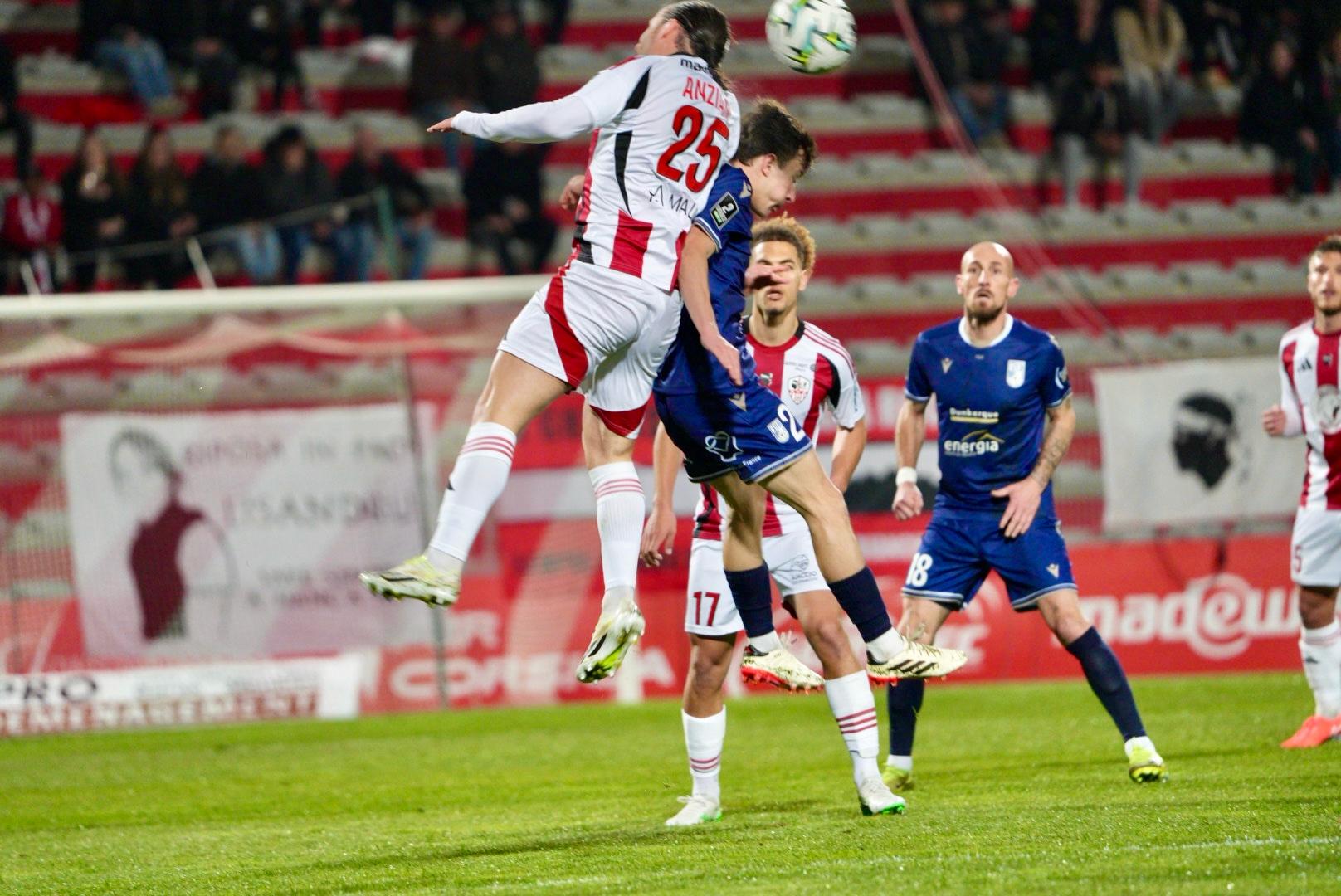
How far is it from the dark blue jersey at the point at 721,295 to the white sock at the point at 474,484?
2.17 feet

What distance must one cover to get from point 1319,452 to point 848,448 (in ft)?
10.1

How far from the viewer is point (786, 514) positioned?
7004 mm

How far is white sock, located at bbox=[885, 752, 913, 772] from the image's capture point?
725 centimetres

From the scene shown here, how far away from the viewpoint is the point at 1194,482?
13156 mm

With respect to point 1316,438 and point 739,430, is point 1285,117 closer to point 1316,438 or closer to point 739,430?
point 1316,438

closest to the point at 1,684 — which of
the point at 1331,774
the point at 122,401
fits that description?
the point at 122,401

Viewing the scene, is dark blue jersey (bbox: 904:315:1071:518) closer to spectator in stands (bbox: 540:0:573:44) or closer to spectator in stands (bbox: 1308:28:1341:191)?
spectator in stands (bbox: 1308:28:1341:191)

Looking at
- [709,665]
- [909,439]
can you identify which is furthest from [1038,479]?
[709,665]

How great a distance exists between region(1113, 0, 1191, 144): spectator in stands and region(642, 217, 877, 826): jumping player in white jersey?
10.6 m

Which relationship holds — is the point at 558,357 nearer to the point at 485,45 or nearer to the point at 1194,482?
the point at 1194,482

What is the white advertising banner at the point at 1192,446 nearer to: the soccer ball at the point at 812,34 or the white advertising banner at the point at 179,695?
the white advertising banner at the point at 179,695

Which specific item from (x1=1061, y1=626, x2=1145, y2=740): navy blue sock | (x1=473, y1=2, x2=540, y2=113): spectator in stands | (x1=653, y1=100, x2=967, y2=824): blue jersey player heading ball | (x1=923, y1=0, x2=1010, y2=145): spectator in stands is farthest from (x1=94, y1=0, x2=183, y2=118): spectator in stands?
(x1=1061, y1=626, x2=1145, y2=740): navy blue sock

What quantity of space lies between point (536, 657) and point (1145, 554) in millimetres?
4607

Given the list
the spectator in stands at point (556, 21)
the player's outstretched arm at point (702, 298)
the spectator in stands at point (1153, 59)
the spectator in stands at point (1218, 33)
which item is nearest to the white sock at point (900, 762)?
the player's outstretched arm at point (702, 298)
